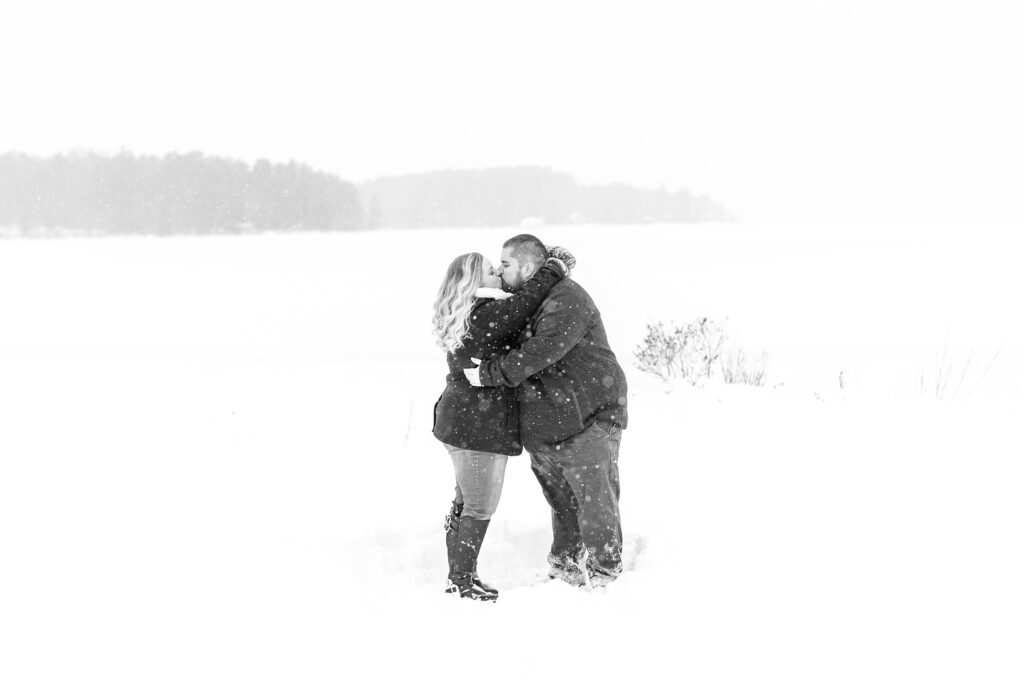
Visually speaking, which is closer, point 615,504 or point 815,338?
Result: point 615,504

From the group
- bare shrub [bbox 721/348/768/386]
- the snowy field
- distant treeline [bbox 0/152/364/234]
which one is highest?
distant treeline [bbox 0/152/364/234]

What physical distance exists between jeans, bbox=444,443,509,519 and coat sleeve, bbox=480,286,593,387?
0.39 meters

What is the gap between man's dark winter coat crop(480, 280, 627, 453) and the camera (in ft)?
10.9

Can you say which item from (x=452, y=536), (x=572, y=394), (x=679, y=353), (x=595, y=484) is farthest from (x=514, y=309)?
(x=679, y=353)

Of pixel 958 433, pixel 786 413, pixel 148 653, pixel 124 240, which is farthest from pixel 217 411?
pixel 124 240

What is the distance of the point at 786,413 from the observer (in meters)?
6.61

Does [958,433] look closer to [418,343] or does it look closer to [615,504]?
[615,504]

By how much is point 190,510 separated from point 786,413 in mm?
5050

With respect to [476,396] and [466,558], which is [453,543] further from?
[476,396]

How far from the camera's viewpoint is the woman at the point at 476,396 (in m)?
3.40

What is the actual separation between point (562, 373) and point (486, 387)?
1.24 ft

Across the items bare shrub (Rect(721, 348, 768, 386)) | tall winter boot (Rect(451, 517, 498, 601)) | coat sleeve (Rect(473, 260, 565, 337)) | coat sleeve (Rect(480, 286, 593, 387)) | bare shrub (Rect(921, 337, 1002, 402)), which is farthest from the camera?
bare shrub (Rect(721, 348, 768, 386))

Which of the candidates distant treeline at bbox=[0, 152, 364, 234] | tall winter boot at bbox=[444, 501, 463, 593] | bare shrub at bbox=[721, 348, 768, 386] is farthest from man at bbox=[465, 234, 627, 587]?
distant treeline at bbox=[0, 152, 364, 234]

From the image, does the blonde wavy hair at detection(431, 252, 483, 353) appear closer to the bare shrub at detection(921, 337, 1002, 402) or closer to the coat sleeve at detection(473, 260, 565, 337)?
the coat sleeve at detection(473, 260, 565, 337)
